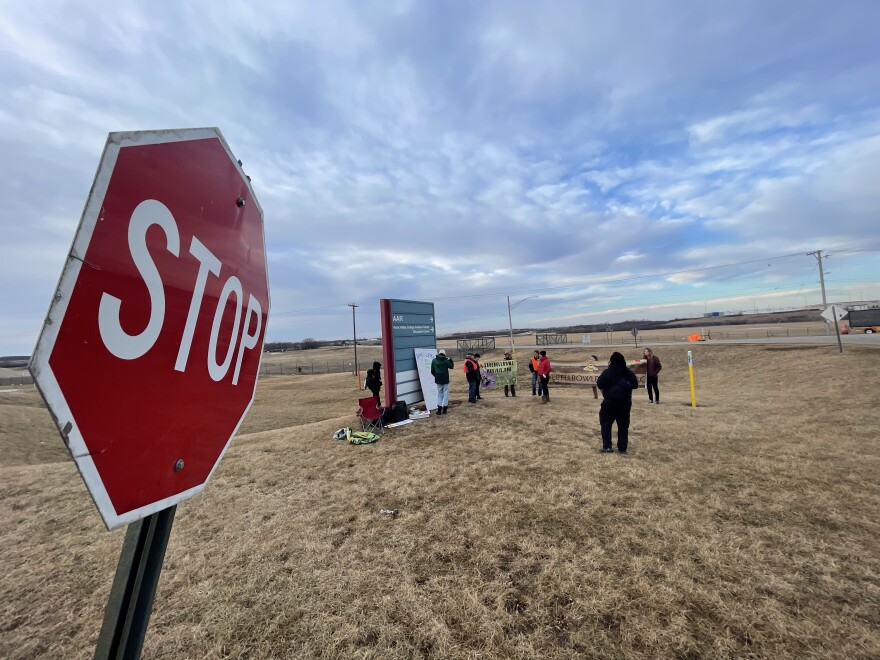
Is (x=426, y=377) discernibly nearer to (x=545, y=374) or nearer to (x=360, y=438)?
(x=360, y=438)

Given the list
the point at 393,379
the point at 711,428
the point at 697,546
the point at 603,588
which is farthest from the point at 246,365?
the point at 711,428

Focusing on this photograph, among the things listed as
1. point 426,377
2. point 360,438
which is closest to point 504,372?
point 426,377

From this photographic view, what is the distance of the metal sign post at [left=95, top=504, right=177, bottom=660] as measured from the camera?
1.12 meters

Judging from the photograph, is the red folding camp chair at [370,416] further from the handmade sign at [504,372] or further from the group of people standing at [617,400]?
the handmade sign at [504,372]

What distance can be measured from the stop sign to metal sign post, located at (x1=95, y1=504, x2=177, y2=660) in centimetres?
21

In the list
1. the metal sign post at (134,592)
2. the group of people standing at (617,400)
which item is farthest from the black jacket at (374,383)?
the metal sign post at (134,592)

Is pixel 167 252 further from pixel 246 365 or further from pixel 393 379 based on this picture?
pixel 393 379

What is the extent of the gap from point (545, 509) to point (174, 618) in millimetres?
3663

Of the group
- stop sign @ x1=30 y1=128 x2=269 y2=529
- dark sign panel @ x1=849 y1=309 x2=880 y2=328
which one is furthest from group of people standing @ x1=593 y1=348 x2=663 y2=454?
dark sign panel @ x1=849 y1=309 x2=880 y2=328

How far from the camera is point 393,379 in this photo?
9.93m

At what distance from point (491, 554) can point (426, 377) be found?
738 centimetres

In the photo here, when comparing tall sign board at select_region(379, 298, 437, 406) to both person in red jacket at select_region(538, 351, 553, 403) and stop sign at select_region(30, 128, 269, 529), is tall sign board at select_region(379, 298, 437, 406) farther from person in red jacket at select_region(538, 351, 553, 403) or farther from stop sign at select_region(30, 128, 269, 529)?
stop sign at select_region(30, 128, 269, 529)

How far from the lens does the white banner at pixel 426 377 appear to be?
10.8 metres

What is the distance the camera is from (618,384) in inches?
257
